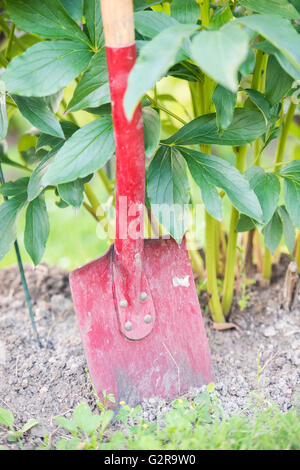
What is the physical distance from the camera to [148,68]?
529 mm

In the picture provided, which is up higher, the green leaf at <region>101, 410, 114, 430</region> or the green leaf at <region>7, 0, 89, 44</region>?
the green leaf at <region>7, 0, 89, 44</region>

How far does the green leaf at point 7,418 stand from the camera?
0.87 meters

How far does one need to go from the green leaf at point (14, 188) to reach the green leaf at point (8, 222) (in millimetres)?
18

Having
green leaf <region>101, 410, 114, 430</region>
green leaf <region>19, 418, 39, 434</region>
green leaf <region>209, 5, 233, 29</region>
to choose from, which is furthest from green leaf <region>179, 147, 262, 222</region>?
green leaf <region>19, 418, 39, 434</region>

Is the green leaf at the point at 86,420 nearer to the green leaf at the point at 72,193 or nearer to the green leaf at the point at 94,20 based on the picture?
the green leaf at the point at 72,193

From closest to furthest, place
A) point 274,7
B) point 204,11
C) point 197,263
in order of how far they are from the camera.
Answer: point 274,7, point 204,11, point 197,263

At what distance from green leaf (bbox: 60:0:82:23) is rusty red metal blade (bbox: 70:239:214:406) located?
44 cm

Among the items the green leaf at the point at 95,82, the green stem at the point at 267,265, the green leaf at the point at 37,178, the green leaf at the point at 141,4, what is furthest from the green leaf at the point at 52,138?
the green stem at the point at 267,265

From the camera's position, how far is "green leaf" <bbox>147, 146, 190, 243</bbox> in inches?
32.4

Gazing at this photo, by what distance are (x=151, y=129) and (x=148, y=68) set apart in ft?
0.94

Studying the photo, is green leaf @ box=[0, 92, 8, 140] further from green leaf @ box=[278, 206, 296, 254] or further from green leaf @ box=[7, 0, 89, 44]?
green leaf @ box=[278, 206, 296, 254]

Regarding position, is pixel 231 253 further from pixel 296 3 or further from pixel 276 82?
pixel 296 3

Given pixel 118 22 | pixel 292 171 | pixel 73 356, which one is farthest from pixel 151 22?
pixel 73 356

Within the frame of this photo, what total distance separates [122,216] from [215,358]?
1.37 ft
